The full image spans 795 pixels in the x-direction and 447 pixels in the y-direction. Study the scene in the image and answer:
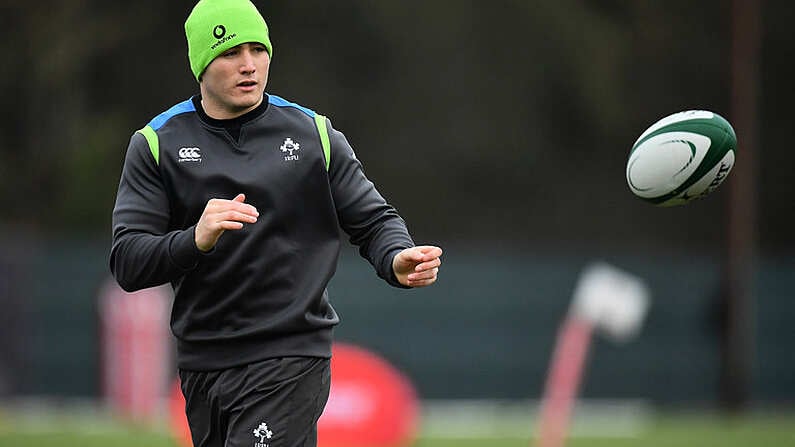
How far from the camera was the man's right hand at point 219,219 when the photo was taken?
4.29m

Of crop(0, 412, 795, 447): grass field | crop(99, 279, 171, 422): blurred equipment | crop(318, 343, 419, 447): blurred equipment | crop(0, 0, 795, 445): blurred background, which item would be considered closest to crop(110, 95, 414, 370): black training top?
crop(318, 343, 419, 447): blurred equipment

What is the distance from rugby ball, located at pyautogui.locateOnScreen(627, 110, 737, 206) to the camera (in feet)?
17.3

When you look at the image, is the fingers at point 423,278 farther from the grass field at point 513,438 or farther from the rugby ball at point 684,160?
the grass field at point 513,438

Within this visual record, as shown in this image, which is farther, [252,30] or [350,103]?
[350,103]

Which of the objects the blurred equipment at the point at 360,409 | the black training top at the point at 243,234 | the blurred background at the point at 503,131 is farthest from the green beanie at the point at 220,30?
the blurred background at the point at 503,131

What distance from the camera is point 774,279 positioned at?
17.2 metres

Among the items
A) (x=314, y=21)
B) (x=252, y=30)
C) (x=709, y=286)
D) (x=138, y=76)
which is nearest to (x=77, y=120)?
(x=138, y=76)

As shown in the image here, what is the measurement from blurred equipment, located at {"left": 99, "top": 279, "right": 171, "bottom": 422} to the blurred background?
1452mm

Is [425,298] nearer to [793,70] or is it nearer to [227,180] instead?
[793,70]

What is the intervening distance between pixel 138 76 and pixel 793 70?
852 centimetres

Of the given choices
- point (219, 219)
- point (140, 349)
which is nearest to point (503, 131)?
point (140, 349)

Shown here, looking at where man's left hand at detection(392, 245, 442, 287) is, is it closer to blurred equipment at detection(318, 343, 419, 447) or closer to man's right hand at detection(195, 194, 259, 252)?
man's right hand at detection(195, 194, 259, 252)

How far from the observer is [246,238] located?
182 inches

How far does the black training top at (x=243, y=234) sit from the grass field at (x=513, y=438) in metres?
6.18
